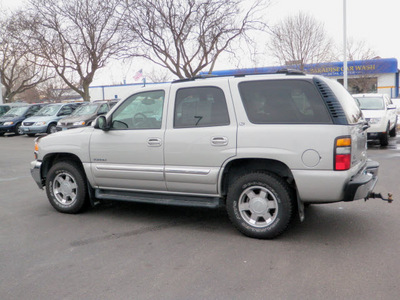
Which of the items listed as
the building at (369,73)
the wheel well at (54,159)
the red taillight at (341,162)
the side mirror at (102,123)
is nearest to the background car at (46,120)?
the wheel well at (54,159)

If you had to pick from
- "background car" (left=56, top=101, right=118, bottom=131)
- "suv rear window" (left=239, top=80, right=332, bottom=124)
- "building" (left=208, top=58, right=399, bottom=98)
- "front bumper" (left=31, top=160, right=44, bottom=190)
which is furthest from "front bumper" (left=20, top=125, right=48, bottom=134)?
"building" (left=208, top=58, right=399, bottom=98)

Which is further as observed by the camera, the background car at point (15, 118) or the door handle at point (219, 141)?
the background car at point (15, 118)

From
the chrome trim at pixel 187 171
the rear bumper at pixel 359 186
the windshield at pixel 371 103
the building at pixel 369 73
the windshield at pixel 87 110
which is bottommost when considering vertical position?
the rear bumper at pixel 359 186

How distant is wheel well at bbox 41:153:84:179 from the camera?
5965 millimetres

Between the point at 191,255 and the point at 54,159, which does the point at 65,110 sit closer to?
the point at 54,159

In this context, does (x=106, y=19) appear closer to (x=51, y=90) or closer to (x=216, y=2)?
(x=216, y=2)

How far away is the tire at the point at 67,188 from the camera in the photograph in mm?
5793

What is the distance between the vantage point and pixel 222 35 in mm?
22891

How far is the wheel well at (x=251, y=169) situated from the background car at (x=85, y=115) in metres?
13.3

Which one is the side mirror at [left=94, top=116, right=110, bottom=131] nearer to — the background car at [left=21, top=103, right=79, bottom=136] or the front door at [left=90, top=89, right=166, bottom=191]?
the front door at [left=90, top=89, right=166, bottom=191]

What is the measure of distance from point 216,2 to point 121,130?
18.2 m

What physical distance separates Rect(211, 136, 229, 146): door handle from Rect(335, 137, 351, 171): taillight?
1.19 meters

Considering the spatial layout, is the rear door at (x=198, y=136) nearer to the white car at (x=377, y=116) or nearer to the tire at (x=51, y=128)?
the white car at (x=377, y=116)

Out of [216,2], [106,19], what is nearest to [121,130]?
[216,2]
